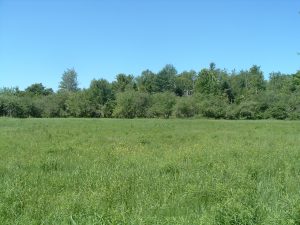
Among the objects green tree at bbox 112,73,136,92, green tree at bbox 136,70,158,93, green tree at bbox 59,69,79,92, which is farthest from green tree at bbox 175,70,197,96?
green tree at bbox 59,69,79,92

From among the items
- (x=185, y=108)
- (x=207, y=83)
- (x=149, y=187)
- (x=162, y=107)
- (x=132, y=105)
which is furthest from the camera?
(x=207, y=83)

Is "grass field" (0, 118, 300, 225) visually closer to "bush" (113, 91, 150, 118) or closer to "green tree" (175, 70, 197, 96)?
"bush" (113, 91, 150, 118)

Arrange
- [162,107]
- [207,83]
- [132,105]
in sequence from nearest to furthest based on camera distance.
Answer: [162,107], [132,105], [207,83]

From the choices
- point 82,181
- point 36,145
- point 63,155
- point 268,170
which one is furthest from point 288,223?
point 36,145

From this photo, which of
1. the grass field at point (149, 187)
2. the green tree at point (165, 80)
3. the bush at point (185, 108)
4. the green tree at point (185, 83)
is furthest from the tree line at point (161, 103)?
the grass field at point (149, 187)

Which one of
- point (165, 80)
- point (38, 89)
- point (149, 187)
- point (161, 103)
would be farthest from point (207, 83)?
point (149, 187)

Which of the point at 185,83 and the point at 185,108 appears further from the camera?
the point at 185,83

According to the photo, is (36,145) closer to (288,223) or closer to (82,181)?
(82,181)

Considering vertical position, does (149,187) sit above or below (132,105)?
below

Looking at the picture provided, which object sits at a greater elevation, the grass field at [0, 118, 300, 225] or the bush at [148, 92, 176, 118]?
the bush at [148, 92, 176, 118]

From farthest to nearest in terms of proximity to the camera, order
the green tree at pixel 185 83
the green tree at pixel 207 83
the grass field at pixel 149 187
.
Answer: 1. the green tree at pixel 185 83
2. the green tree at pixel 207 83
3. the grass field at pixel 149 187

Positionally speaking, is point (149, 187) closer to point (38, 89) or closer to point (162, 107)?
point (162, 107)

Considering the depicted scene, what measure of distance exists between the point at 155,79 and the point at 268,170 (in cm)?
10527

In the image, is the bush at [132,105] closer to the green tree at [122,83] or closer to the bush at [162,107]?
the bush at [162,107]
